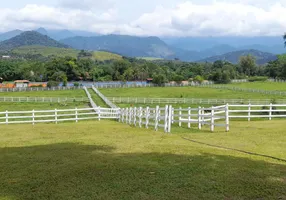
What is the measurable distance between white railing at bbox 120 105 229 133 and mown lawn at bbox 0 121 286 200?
418 centimetres

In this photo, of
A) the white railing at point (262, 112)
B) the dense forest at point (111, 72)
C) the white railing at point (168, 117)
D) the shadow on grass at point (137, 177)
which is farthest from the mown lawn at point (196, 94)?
the shadow on grass at point (137, 177)

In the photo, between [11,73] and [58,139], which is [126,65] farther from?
[58,139]

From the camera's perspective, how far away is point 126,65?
164 meters

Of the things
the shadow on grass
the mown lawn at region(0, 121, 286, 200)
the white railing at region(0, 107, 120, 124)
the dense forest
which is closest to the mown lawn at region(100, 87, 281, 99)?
the white railing at region(0, 107, 120, 124)

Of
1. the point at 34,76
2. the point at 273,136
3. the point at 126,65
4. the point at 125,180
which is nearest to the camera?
the point at 125,180

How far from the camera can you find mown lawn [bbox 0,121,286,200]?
641 cm

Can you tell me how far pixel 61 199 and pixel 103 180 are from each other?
1.20 m

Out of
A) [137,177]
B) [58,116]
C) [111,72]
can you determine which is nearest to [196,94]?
[58,116]

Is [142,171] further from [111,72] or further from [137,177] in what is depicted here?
[111,72]

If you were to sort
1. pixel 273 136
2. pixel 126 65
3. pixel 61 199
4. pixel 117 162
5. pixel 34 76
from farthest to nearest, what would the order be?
pixel 126 65 → pixel 34 76 → pixel 273 136 → pixel 117 162 → pixel 61 199

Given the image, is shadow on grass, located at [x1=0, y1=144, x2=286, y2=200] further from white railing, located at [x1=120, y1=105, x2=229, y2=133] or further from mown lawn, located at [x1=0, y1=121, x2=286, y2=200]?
white railing, located at [x1=120, y1=105, x2=229, y2=133]

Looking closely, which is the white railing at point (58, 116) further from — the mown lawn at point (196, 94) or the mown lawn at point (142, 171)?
the mown lawn at point (196, 94)

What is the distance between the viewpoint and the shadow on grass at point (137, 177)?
6.36 meters

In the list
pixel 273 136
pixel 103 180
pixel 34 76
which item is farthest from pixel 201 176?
pixel 34 76
